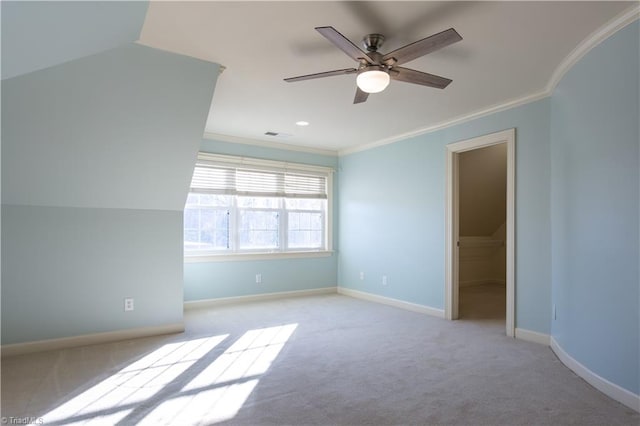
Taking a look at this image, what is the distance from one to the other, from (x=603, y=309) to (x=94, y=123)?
3929 millimetres

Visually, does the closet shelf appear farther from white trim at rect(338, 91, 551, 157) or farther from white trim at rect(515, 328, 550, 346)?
white trim at rect(515, 328, 550, 346)

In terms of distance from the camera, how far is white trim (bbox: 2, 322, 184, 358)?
3154mm

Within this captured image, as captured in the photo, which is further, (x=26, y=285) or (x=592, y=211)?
(x=26, y=285)

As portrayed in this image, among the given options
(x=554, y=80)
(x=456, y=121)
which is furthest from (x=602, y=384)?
(x=456, y=121)

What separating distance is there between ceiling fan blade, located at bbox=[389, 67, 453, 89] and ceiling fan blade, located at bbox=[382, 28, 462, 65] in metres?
0.11

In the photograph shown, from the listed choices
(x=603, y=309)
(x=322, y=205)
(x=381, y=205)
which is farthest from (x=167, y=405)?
(x=322, y=205)

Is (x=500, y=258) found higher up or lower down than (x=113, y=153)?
lower down

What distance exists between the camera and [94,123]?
2934mm

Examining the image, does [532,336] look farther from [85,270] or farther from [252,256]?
[85,270]

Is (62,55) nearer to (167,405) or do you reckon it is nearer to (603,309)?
(167,405)

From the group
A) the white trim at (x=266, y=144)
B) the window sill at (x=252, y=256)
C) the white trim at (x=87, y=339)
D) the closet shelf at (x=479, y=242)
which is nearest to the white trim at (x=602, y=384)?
the white trim at (x=87, y=339)

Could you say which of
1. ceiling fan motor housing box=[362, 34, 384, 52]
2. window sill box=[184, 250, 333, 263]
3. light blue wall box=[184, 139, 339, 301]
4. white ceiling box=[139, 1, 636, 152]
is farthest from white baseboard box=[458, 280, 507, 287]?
ceiling fan motor housing box=[362, 34, 384, 52]

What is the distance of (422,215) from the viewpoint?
480 cm

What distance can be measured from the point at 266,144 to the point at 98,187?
2639 millimetres
